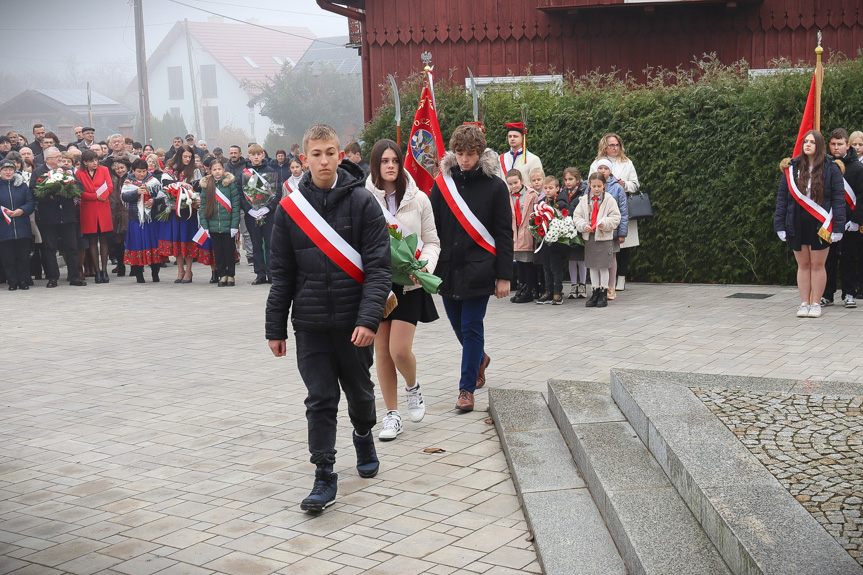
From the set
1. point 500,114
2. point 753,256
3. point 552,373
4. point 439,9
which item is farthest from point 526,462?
point 439,9

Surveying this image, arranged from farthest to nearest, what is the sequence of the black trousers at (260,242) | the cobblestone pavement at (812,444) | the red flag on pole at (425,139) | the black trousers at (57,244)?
the black trousers at (57,244)
the black trousers at (260,242)
the red flag on pole at (425,139)
the cobblestone pavement at (812,444)

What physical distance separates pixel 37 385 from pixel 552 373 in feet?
14.4

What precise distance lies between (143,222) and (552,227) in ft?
24.8

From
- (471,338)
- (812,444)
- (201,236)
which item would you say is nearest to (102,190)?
(201,236)

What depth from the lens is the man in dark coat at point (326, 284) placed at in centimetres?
533

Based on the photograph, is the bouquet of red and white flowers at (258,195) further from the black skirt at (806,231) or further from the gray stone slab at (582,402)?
the gray stone slab at (582,402)

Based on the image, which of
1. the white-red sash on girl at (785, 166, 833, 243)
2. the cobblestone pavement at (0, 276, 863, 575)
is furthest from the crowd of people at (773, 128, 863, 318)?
the cobblestone pavement at (0, 276, 863, 575)

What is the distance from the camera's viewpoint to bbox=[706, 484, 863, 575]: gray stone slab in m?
3.62

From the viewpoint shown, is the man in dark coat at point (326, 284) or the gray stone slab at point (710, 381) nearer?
the man in dark coat at point (326, 284)

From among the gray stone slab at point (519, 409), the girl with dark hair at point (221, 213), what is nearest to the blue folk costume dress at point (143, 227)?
the girl with dark hair at point (221, 213)

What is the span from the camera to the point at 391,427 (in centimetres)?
669

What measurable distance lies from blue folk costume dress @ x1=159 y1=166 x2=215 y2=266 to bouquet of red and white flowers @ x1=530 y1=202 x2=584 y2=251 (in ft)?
20.6

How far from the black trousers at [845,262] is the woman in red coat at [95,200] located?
11424 millimetres

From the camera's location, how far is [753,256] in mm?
13867
